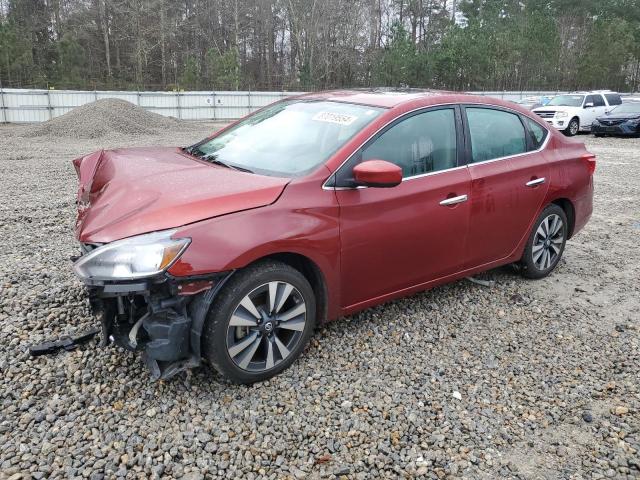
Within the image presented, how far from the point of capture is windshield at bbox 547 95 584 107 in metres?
20.9

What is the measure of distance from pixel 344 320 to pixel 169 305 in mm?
1603

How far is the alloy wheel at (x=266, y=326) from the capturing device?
9.86 ft

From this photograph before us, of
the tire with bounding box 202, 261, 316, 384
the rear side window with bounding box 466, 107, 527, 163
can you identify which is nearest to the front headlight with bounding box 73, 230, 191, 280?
the tire with bounding box 202, 261, 316, 384

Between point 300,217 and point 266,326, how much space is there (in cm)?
65

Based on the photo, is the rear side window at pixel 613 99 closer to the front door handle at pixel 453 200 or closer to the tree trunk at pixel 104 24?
the front door handle at pixel 453 200

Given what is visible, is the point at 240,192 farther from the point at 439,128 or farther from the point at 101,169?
the point at 439,128

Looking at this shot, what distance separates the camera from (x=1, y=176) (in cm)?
985

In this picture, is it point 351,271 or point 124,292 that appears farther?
point 351,271

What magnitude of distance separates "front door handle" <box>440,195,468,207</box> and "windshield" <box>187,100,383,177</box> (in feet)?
2.58

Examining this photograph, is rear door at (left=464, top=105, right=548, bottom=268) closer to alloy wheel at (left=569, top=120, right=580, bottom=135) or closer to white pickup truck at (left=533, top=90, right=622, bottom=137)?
white pickup truck at (left=533, top=90, right=622, bottom=137)

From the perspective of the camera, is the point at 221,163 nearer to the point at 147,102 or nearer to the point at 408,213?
the point at 408,213

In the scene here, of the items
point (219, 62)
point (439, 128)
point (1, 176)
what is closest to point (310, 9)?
point (219, 62)

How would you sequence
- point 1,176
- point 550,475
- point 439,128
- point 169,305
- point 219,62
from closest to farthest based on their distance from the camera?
point 550,475 → point 169,305 → point 439,128 → point 1,176 → point 219,62

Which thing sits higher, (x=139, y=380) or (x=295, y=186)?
(x=295, y=186)
